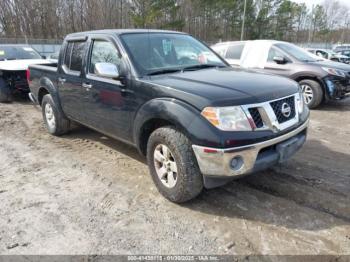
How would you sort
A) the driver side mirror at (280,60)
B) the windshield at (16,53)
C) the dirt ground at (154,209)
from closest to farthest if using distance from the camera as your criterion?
the dirt ground at (154,209) < the driver side mirror at (280,60) < the windshield at (16,53)

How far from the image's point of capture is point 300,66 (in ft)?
26.8

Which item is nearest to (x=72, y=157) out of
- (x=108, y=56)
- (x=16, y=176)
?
(x=16, y=176)

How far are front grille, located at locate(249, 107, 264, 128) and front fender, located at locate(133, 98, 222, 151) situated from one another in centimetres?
41

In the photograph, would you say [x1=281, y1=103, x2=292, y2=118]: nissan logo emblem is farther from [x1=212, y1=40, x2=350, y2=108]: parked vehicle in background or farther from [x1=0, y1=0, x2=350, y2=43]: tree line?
[x1=0, y1=0, x2=350, y2=43]: tree line

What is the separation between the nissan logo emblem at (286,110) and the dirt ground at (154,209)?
0.92m

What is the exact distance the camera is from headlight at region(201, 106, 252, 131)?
296cm

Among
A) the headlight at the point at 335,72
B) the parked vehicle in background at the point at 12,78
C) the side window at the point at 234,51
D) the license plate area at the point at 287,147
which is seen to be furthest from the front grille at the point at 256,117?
the parked vehicle in background at the point at 12,78

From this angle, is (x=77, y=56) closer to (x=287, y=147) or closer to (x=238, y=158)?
(x=238, y=158)

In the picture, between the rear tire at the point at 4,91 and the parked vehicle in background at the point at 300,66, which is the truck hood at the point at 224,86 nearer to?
the parked vehicle in background at the point at 300,66

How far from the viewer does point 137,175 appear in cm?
426

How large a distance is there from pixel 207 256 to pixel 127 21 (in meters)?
42.9

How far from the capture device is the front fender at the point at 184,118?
2.96m

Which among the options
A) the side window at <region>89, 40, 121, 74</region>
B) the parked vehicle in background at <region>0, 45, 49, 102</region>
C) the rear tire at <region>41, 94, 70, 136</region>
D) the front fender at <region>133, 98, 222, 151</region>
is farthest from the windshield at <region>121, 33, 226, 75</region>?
the parked vehicle in background at <region>0, 45, 49, 102</region>

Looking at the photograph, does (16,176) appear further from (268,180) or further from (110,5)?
(110,5)
